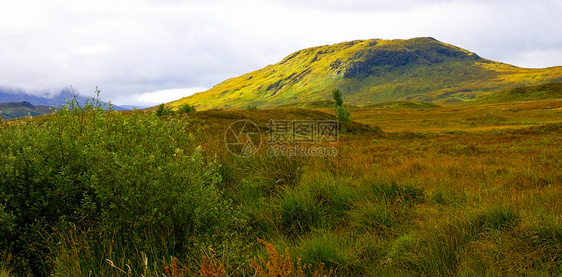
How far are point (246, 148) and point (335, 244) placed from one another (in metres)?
4.99

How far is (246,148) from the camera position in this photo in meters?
7.99

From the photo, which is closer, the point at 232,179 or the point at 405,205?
the point at 405,205

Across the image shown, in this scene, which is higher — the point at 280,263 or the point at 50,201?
the point at 50,201

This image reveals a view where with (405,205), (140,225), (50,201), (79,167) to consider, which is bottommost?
(405,205)

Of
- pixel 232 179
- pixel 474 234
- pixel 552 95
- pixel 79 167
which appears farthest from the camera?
pixel 552 95

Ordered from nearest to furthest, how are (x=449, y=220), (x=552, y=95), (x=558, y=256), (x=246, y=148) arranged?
(x=558, y=256), (x=449, y=220), (x=246, y=148), (x=552, y=95)

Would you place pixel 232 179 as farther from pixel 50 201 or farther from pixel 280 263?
pixel 280 263

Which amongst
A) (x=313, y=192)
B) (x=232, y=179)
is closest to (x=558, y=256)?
(x=313, y=192)
